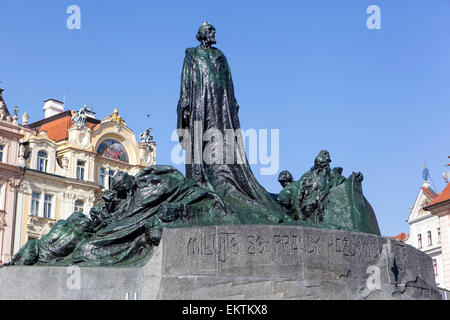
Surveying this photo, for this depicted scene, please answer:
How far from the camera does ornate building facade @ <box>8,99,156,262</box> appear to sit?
42.5 m

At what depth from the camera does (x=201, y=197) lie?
33.7 ft

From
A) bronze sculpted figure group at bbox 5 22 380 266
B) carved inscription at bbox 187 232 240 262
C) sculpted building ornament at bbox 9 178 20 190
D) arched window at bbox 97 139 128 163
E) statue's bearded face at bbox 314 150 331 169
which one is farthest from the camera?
arched window at bbox 97 139 128 163

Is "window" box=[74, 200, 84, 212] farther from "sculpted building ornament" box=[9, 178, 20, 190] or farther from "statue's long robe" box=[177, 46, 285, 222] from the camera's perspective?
"statue's long robe" box=[177, 46, 285, 222]

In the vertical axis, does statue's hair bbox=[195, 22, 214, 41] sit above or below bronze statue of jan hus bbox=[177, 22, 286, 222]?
above

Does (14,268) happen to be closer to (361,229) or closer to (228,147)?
(228,147)

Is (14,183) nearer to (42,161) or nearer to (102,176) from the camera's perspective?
(42,161)

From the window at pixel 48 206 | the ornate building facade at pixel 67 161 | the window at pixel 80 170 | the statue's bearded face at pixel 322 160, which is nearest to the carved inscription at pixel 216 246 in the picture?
the statue's bearded face at pixel 322 160

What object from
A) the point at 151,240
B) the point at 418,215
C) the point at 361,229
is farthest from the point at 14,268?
the point at 418,215

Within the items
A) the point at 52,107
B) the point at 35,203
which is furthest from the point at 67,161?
the point at 52,107

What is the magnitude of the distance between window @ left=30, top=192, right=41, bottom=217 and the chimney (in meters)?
9.15

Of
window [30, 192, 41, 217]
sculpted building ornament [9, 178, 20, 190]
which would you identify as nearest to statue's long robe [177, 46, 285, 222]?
sculpted building ornament [9, 178, 20, 190]

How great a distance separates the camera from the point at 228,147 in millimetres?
11289

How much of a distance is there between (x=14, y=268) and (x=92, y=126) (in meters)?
39.4

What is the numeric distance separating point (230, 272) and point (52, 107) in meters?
44.0
